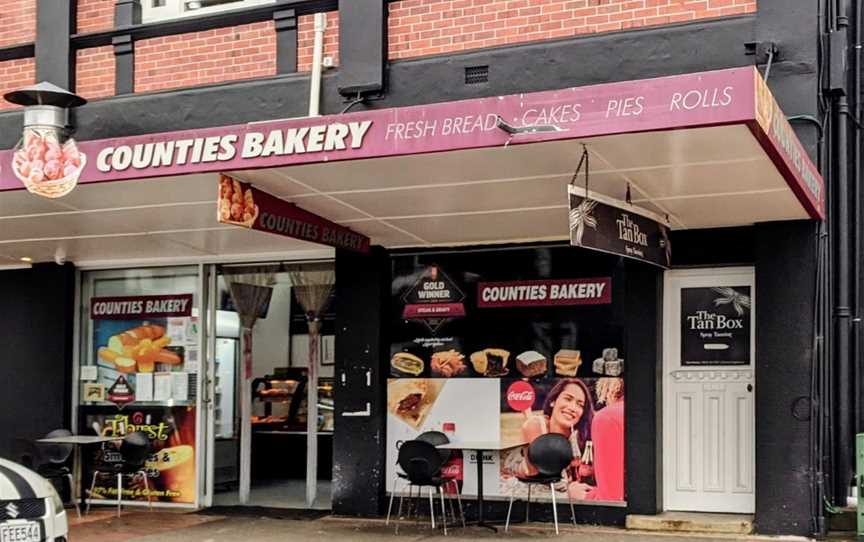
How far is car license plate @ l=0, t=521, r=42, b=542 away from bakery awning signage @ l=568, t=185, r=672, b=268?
4163 millimetres

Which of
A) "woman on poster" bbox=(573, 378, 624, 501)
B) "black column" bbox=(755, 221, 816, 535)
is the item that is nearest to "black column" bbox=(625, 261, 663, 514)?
"woman on poster" bbox=(573, 378, 624, 501)

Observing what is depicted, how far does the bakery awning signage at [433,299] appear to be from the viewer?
36.3ft

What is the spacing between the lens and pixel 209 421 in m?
12.3

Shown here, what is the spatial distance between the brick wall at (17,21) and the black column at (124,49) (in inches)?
43.6

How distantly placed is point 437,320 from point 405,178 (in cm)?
302

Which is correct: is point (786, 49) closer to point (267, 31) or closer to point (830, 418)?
point (830, 418)

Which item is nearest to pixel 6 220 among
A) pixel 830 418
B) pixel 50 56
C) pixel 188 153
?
pixel 50 56

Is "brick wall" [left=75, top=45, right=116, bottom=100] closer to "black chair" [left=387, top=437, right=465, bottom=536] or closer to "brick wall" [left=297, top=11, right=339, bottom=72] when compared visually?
"brick wall" [left=297, top=11, right=339, bottom=72]

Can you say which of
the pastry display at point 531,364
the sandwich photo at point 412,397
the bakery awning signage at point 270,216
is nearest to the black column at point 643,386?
the pastry display at point 531,364

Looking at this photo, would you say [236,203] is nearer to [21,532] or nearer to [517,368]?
[21,532]

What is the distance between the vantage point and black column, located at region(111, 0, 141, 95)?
11.1 metres

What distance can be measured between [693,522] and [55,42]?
7.74m

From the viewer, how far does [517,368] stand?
1075 centimetres

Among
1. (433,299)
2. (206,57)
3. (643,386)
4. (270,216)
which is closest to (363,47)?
(206,57)
